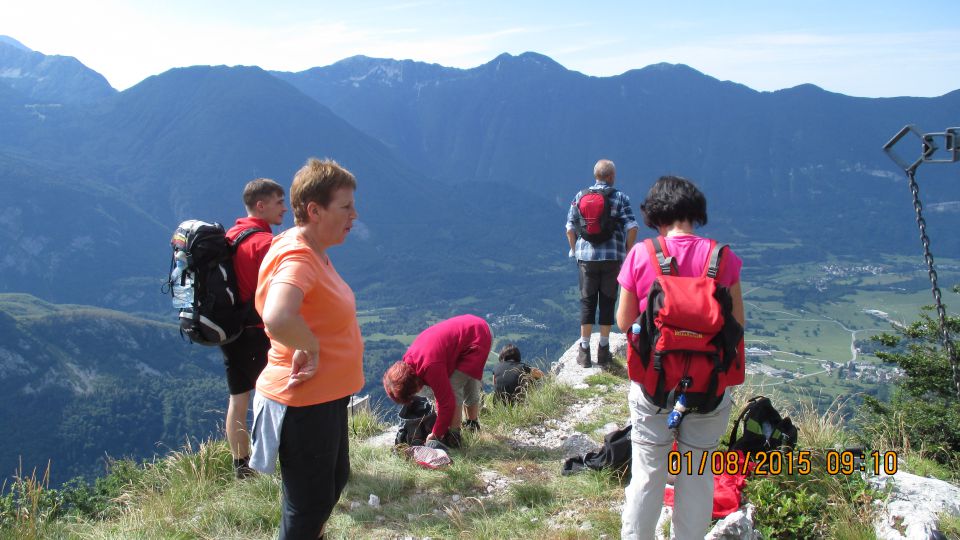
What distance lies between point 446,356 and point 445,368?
100 millimetres

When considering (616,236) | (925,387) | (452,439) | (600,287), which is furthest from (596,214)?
(925,387)

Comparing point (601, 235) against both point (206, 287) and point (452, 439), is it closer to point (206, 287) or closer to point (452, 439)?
point (452, 439)

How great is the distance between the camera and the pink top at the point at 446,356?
16.0 feet

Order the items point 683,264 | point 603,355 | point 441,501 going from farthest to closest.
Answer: point 603,355 → point 441,501 → point 683,264

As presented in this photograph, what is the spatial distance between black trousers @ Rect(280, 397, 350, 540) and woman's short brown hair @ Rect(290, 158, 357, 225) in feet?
2.82

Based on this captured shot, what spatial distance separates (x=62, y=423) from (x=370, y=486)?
78597 millimetres

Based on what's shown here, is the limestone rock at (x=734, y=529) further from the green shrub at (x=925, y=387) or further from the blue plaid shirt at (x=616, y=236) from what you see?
the green shrub at (x=925, y=387)

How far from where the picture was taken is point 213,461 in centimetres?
463

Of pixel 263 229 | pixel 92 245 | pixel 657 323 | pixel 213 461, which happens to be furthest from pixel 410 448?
pixel 92 245

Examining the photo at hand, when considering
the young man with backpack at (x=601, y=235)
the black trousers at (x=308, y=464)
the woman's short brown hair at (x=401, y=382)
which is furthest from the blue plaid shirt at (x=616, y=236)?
the black trousers at (x=308, y=464)

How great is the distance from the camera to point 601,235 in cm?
665

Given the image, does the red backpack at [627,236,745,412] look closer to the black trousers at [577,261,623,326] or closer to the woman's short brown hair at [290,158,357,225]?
the woman's short brown hair at [290,158,357,225]

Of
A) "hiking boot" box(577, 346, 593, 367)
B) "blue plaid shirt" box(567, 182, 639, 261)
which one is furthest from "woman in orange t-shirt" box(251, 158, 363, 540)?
"hiking boot" box(577, 346, 593, 367)

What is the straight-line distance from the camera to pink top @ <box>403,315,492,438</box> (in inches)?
192
